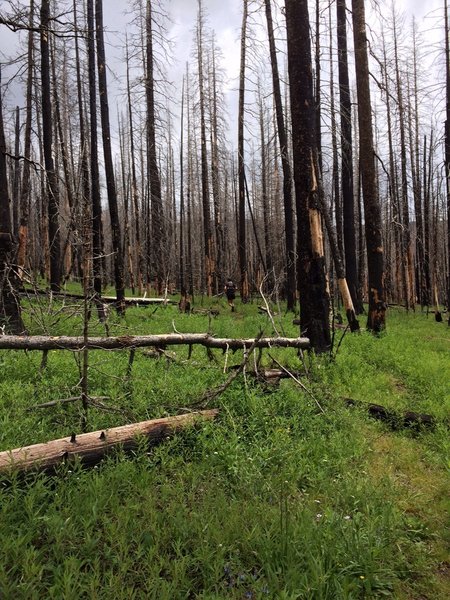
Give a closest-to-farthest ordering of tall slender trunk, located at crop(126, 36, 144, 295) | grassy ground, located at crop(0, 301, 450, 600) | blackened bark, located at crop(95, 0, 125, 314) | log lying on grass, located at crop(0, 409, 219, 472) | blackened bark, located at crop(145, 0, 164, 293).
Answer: grassy ground, located at crop(0, 301, 450, 600)
log lying on grass, located at crop(0, 409, 219, 472)
blackened bark, located at crop(95, 0, 125, 314)
blackened bark, located at crop(145, 0, 164, 293)
tall slender trunk, located at crop(126, 36, 144, 295)

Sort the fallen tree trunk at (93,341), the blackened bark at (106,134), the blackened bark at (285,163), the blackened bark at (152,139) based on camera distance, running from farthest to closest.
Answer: the blackened bark at (152,139)
the blackened bark at (285,163)
the blackened bark at (106,134)
the fallen tree trunk at (93,341)

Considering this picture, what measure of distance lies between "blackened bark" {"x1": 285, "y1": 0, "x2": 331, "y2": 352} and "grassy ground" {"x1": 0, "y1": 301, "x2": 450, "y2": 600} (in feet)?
5.27

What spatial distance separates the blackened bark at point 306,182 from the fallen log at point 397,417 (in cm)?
180

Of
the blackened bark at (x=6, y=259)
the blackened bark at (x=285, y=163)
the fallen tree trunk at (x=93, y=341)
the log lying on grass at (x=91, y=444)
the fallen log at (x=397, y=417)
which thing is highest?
the blackened bark at (x=285, y=163)

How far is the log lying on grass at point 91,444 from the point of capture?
10.4 feet

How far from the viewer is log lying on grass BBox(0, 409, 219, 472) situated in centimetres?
316

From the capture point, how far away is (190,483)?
11.4 ft

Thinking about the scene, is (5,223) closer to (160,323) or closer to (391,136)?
(160,323)

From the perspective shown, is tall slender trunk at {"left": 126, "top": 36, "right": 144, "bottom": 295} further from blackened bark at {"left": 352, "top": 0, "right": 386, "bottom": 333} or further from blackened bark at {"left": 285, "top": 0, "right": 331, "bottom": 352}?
blackened bark at {"left": 285, "top": 0, "right": 331, "bottom": 352}

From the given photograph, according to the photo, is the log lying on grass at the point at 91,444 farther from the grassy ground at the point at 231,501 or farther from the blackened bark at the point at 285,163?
the blackened bark at the point at 285,163

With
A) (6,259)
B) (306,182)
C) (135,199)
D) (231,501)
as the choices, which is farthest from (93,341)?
(135,199)

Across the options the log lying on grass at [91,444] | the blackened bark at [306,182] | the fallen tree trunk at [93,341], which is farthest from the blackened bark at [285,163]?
the log lying on grass at [91,444]

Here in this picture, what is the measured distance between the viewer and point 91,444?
356cm

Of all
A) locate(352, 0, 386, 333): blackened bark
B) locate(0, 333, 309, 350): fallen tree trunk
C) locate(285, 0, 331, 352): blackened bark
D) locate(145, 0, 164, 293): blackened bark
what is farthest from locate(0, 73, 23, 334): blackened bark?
locate(145, 0, 164, 293): blackened bark
